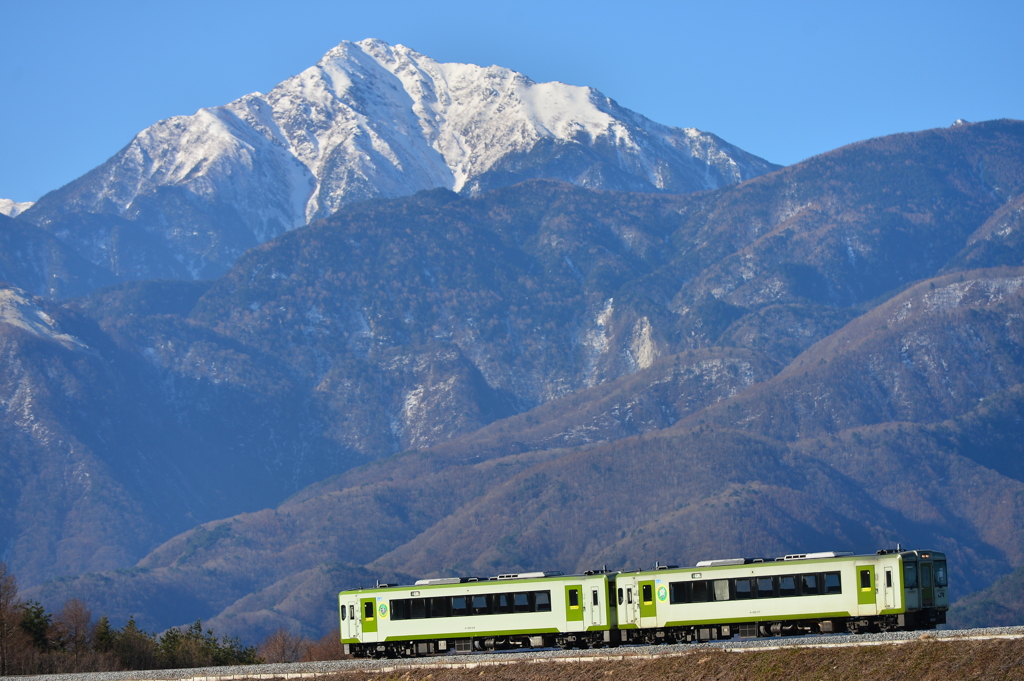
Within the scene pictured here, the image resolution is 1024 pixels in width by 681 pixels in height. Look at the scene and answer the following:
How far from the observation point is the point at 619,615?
304 ft

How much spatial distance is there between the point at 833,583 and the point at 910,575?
16.1 feet

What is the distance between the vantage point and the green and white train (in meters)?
87.4

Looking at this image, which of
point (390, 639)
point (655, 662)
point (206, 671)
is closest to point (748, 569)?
point (655, 662)

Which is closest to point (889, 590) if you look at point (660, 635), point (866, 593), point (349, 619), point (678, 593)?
point (866, 593)

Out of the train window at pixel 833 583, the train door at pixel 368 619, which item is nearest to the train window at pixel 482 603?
the train door at pixel 368 619

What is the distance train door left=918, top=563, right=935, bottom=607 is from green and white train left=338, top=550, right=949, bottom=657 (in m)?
0.07

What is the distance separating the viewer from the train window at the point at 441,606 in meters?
94.9

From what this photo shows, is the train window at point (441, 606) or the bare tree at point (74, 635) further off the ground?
the train window at point (441, 606)

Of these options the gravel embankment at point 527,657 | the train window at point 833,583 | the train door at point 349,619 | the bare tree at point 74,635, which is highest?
the train window at point 833,583

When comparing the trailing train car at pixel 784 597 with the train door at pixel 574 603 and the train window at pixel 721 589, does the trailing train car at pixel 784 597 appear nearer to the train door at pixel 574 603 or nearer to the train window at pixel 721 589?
the train window at pixel 721 589

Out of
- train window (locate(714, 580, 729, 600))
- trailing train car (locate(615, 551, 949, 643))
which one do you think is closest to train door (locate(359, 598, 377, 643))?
trailing train car (locate(615, 551, 949, 643))

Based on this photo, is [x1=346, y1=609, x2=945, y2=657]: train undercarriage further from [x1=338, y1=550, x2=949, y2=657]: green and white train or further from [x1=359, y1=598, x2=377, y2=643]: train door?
[x1=359, y1=598, x2=377, y2=643]: train door

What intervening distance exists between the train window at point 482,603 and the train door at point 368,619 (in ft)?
25.1

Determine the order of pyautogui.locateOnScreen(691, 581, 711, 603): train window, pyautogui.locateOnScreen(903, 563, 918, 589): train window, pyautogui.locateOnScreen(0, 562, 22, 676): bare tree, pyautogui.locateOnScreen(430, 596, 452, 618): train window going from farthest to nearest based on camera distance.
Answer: pyautogui.locateOnScreen(0, 562, 22, 676): bare tree, pyautogui.locateOnScreen(430, 596, 452, 618): train window, pyautogui.locateOnScreen(691, 581, 711, 603): train window, pyautogui.locateOnScreen(903, 563, 918, 589): train window
